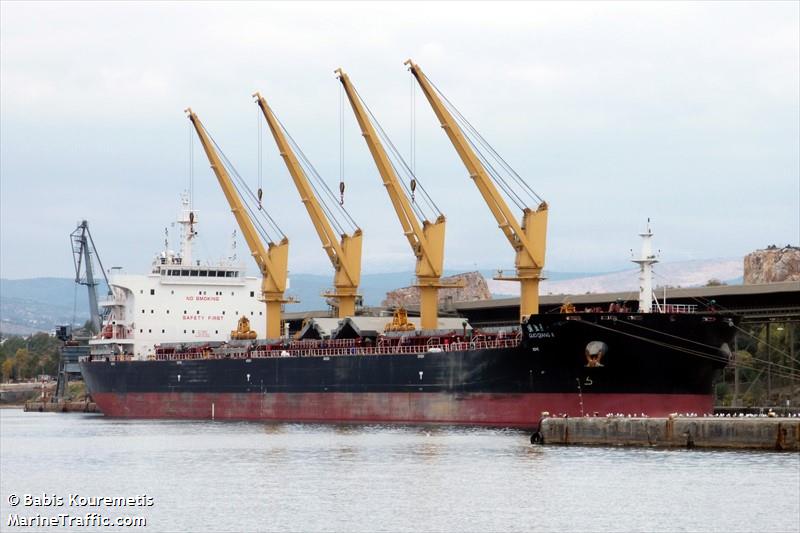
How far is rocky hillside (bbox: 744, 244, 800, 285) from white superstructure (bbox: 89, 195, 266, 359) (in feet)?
83.8

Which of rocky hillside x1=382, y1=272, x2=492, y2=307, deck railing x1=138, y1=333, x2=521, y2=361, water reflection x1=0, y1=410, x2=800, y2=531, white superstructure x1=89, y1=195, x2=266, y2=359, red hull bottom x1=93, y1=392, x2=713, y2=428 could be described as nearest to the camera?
water reflection x1=0, y1=410, x2=800, y2=531

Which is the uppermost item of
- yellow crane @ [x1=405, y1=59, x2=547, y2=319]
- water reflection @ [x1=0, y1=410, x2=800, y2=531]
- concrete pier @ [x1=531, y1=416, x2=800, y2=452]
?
yellow crane @ [x1=405, y1=59, x2=547, y2=319]

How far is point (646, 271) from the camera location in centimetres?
4438

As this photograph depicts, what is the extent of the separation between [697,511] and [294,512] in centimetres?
745

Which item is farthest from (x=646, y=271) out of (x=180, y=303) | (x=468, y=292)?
(x=468, y=292)

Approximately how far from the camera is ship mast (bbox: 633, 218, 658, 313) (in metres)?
44.0

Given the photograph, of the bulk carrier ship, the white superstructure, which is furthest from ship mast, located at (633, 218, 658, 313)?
the white superstructure

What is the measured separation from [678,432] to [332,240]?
2679 cm

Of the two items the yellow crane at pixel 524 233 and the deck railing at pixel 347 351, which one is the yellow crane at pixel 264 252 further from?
the yellow crane at pixel 524 233
